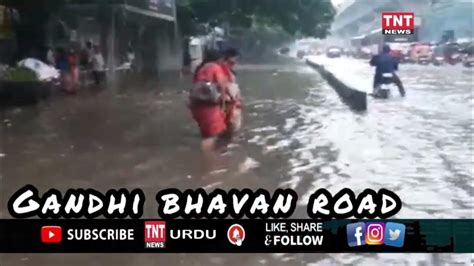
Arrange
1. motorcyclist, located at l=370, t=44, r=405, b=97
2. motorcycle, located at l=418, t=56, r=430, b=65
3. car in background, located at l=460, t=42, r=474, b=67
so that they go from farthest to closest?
car in background, located at l=460, t=42, r=474, b=67, motorcycle, located at l=418, t=56, r=430, b=65, motorcyclist, located at l=370, t=44, r=405, b=97

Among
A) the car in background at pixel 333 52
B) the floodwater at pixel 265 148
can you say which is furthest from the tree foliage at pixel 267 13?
the floodwater at pixel 265 148

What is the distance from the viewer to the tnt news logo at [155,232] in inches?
98.4

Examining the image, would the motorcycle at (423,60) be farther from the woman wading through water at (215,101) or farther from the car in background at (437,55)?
the woman wading through water at (215,101)

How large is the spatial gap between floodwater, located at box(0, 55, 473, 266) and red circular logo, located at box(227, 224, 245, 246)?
97 millimetres

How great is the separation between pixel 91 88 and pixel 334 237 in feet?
3.90

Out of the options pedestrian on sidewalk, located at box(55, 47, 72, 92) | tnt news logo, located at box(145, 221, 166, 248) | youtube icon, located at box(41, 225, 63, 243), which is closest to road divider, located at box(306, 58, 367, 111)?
pedestrian on sidewalk, located at box(55, 47, 72, 92)

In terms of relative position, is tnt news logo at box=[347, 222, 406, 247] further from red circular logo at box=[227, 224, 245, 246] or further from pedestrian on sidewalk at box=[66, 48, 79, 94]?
pedestrian on sidewalk at box=[66, 48, 79, 94]

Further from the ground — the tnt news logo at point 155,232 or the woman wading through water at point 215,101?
the woman wading through water at point 215,101

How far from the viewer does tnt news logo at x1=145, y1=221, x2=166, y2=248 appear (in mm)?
2500

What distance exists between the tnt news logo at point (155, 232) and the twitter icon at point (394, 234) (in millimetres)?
668

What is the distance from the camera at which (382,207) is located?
2541 mm

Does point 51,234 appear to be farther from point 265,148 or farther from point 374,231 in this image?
point 265,148

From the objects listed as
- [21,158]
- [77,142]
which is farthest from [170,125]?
[21,158]

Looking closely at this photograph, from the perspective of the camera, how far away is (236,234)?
8.29ft
